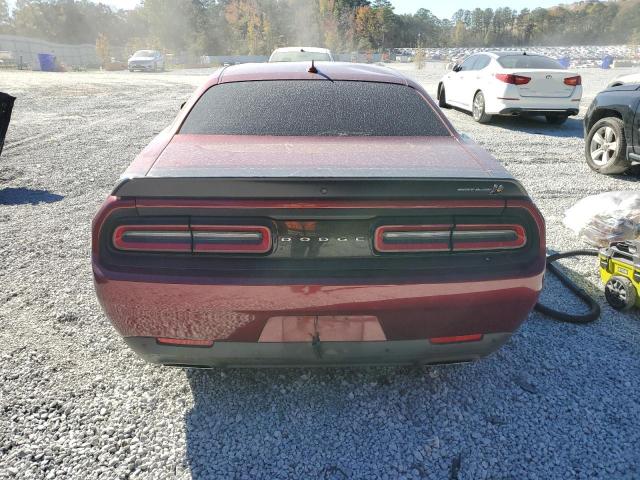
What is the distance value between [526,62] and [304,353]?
10.2m

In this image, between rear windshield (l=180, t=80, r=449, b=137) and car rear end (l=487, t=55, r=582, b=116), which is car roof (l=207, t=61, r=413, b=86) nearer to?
rear windshield (l=180, t=80, r=449, b=137)

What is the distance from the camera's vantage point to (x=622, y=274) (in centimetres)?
303

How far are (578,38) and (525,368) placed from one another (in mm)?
130188

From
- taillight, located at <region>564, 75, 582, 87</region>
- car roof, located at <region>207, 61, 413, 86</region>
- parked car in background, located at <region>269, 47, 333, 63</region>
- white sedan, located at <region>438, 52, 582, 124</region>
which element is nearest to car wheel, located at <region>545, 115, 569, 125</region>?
white sedan, located at <region>438, 52, 582, 124</region>

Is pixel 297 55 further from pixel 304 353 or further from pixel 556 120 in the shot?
pixel 304 353

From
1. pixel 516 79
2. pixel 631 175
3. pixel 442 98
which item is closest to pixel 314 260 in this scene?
pixel 631 175

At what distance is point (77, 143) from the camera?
860 cm

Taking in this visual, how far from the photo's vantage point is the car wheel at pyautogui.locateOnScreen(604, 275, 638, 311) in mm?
2942

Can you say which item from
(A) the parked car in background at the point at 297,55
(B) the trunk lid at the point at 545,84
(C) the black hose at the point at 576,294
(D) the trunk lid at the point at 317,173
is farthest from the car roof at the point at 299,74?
(A) the parked car in background at the point at 297,55

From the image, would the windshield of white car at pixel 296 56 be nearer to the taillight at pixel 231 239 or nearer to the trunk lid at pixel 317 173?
the trunk lid at pixel 317 173

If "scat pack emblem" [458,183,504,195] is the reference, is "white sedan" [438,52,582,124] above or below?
below

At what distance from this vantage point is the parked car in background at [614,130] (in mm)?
5473

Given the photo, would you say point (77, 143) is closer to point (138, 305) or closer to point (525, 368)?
point (138, 305)

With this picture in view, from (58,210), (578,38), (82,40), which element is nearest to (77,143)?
(58,210)
